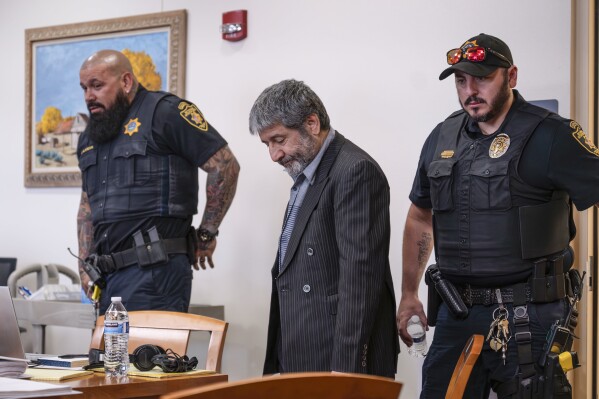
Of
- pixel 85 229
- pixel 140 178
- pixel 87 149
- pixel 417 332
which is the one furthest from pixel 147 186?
pixel 417 332

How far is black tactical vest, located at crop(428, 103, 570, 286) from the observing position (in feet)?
9.23

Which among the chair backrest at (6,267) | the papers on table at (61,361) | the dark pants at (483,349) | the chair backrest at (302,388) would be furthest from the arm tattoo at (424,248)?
the chair backrest at (6,267)

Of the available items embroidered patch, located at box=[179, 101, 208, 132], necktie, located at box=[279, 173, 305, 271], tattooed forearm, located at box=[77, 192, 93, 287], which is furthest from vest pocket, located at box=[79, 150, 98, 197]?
necktie, located at box=[279, 173, 305, 271]

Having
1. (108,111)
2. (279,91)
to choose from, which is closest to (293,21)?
(108,111)

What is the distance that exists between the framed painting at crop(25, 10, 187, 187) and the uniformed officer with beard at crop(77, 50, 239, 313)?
1.29 meters

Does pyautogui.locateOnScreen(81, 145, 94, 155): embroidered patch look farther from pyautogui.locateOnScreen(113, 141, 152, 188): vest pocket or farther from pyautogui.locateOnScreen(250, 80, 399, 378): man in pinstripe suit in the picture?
pyautogui.locateOnScreen(250, 80, 399, 378): man in pinstripe suit

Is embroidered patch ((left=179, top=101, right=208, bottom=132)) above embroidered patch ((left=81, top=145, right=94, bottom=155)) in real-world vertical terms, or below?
above

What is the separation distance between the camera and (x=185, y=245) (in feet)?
12.6

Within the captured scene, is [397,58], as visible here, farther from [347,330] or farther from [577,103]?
[347,330]

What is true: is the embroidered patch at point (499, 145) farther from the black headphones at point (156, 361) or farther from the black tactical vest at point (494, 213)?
the black headphones at point (156, 361)

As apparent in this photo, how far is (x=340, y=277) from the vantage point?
8.89ft

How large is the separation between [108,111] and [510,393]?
2107mm

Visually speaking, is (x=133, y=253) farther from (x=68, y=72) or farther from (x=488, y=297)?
(x=68, y=72)

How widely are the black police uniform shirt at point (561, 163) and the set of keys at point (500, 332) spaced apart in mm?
106
